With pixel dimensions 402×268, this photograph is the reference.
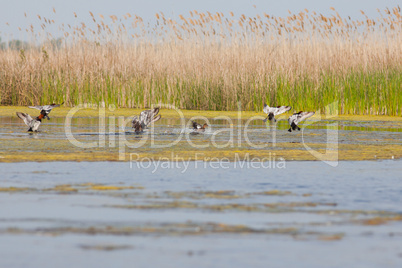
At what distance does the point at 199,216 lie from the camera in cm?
497

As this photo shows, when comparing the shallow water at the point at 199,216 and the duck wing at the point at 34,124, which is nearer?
the shallow water at the point at 199,216

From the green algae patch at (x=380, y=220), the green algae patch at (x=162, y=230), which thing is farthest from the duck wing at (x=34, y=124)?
the green algae patch at (x=380, y=220)

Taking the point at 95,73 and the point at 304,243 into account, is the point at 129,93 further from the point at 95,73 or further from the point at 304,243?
the point at 304,243

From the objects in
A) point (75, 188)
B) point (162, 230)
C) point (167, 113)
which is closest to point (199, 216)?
point (162, 230)

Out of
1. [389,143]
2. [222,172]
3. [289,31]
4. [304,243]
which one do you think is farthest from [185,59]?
[304,243]

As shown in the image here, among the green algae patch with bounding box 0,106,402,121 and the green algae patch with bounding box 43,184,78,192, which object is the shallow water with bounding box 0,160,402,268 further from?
the green algae patch with bounding box 0,106,402,121

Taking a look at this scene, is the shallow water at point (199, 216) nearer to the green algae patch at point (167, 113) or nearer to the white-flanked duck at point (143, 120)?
the white-flanked duck at point (143, 120)

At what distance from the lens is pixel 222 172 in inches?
294

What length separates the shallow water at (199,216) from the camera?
3.88 meters

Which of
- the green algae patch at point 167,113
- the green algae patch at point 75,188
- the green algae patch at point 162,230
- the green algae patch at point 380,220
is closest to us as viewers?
the green algae patch at point 162,230

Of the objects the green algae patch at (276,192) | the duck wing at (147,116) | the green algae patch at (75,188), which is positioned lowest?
the green algae patch at (276,192)

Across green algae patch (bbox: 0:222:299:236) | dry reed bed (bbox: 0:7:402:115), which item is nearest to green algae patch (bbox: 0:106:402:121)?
dry reed bed (bbox: 0:7:402:115)

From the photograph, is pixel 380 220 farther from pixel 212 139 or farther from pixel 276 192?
pixel 212 139

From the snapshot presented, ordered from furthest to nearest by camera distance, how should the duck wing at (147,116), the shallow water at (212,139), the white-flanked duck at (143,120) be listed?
the duck wing at (147,116)
the white-flanked duck at (143,120)
the shallow water at (212,139)
